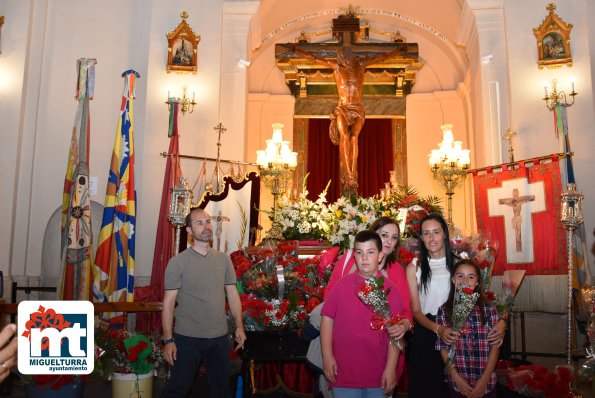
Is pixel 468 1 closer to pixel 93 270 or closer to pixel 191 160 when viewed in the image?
pixel 191 160

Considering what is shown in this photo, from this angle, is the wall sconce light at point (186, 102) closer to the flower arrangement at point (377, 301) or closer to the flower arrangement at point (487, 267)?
the flower arrangement at point (487, 267)

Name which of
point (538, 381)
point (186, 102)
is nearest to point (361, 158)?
point (186, 102)

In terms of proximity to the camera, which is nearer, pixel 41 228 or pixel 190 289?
pixel 190 289

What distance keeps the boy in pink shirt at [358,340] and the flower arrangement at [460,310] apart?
37 centimetres

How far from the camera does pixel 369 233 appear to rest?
127 inches

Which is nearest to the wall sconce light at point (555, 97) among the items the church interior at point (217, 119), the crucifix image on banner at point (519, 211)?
the church interior at point (217, 119)

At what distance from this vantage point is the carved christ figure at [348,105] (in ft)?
31.8

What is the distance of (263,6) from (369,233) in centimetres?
879

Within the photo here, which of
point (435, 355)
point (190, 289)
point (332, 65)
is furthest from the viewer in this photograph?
point (332, 65)

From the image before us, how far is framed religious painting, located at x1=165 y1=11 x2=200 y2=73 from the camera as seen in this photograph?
30.2 ft

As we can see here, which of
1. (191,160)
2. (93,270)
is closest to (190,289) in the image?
(93,270)

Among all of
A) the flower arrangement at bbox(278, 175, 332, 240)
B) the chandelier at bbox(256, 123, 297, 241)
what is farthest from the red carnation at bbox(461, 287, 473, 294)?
the chandelier at bbox(256, 123, 297, 241)
